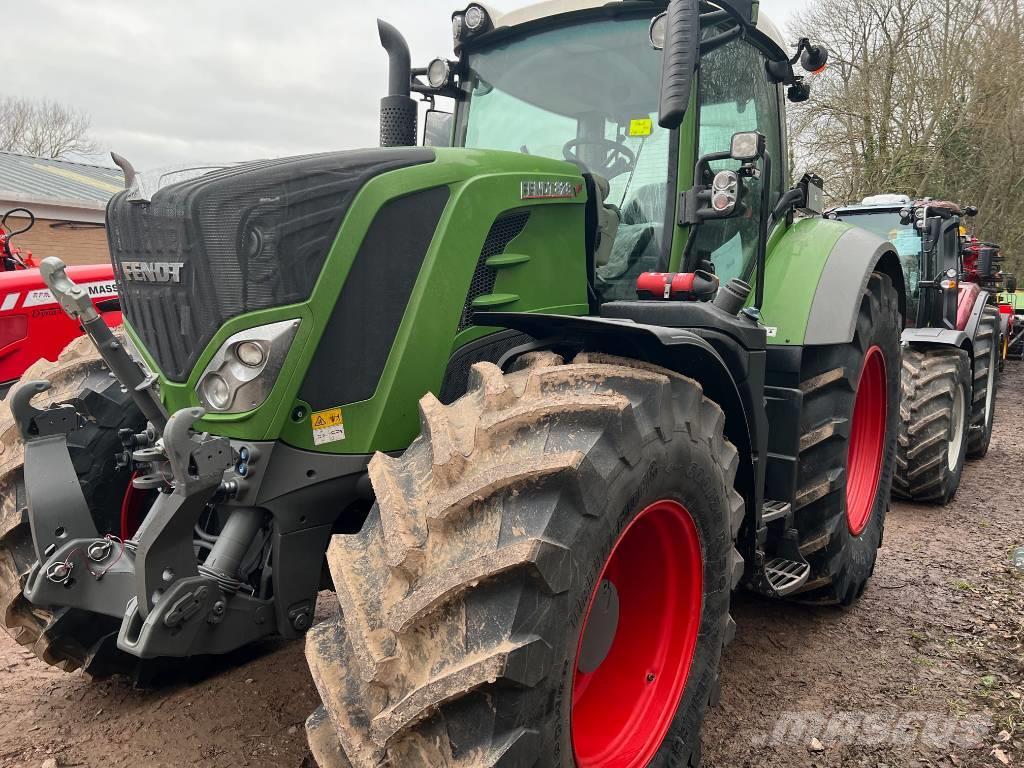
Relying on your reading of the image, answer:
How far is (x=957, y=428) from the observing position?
20.2 feet

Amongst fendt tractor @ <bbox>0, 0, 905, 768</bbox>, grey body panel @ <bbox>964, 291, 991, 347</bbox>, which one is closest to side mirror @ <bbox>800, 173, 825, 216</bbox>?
fendt tractor @ <bbox>0, 0, 905, 768</bbox>

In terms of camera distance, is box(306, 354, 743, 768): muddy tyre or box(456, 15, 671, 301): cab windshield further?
box(456, 15, 671, 301): cab windshield

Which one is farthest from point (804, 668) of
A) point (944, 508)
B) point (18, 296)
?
point (18, 296)

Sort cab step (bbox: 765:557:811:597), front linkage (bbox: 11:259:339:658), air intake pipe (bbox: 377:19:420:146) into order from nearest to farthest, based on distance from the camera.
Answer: front linkage (bbox: 11:259:339:658), cab step (bbox: 765:557:811:597), air intake pipe (bbox: 377:19:420:146)

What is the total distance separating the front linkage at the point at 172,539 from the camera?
185 centimetres

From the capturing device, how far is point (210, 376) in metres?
2.00

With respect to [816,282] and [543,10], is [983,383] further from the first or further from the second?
[543,10]

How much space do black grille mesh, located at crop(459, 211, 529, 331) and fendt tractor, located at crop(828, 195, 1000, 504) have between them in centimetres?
409

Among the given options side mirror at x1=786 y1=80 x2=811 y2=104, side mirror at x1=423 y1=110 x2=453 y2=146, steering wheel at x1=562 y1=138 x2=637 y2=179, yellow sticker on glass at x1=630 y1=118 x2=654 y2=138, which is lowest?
steering wheel at x1=562 y1=138 x2=637 y2=179

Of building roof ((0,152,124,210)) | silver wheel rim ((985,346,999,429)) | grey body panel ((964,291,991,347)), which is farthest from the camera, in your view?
building roof ((0,152,124,210))

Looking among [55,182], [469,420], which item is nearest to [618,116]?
[469,420]

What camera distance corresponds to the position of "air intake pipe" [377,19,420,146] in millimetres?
3074

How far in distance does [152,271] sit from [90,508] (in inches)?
36.7

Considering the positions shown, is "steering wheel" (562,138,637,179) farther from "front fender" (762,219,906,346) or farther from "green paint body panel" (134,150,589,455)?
"front fender" (762,219,906,346)
